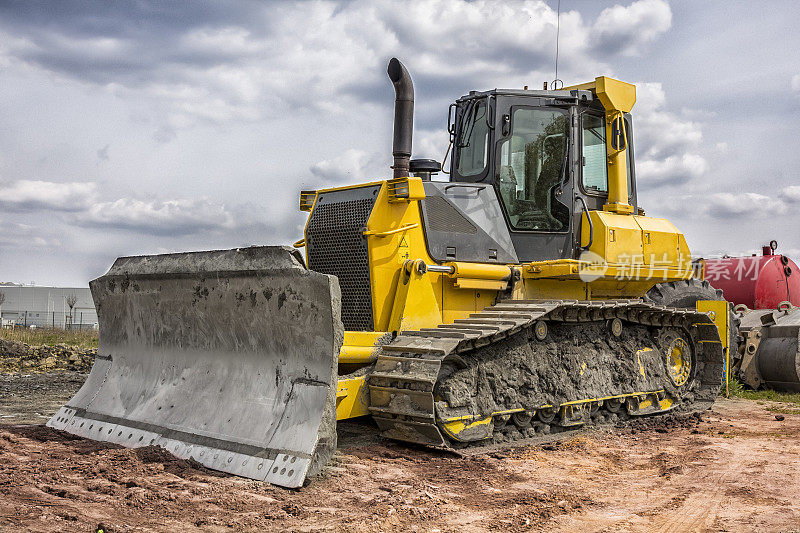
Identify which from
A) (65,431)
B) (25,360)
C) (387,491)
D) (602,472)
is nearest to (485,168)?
(602,472)

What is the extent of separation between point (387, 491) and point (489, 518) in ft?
2.63

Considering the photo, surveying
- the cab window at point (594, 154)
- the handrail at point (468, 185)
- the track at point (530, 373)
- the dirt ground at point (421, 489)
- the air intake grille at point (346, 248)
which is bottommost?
the dirt ground at point (421, 489)

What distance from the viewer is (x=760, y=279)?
1386 centimetres

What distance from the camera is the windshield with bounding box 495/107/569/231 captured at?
25.9 feet

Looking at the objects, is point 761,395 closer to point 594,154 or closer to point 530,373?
point 594,154

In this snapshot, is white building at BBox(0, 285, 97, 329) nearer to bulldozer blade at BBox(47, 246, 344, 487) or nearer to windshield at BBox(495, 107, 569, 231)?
bulldozer blade at BBox(47, 246, 344, 487)

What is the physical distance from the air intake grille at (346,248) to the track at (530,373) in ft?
1.96

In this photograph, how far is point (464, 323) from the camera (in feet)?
22.3

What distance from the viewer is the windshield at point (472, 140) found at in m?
8.04

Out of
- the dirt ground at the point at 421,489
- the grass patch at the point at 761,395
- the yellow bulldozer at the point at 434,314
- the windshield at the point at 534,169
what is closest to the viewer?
the dirt ground at the point at 421,489

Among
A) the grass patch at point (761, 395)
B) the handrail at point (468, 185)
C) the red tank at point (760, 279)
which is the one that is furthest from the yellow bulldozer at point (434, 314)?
the red tank at point (760, 279)

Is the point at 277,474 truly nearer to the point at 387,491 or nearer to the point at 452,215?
the point at 387,491

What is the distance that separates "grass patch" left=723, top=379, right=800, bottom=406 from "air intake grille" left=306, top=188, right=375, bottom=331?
668 centimetres

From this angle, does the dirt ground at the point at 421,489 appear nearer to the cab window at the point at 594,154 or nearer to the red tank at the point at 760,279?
the cab window at the point at 594,154
